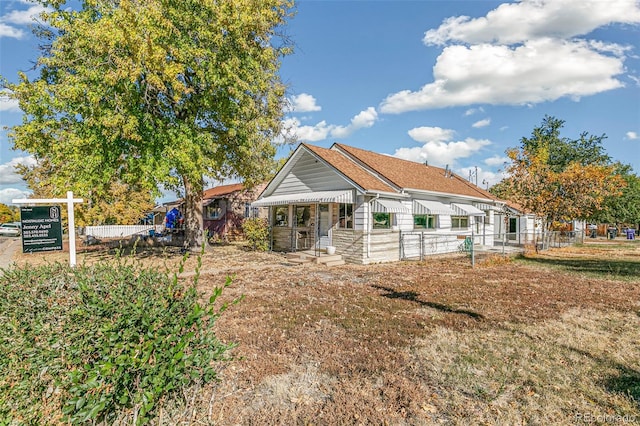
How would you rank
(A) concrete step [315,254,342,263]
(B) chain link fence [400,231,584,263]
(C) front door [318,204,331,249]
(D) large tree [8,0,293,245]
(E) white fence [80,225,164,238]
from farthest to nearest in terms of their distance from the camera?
(E) white fence [80,225,164,238]
(C) front door [318,204,331,249]
(B) chain link fence [400,231,584,263]
(A) concrete step [315,254,342,263]
(D) large tree [8,0,293,245]

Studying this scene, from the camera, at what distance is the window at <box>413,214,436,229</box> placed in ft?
58.9

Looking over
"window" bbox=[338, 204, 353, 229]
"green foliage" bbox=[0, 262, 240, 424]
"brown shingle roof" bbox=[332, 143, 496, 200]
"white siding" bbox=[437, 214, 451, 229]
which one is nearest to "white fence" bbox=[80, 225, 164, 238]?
"brown shingle roof" bbox=[332, 143, 496, 200]

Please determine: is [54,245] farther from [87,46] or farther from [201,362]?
[87,46]

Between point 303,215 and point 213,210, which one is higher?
point 213,210

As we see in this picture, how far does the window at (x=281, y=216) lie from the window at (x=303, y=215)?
39.9 inches

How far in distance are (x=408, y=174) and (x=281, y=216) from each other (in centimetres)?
801

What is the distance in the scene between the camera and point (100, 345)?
8.16ft

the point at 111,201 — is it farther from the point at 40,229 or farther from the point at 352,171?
the point at 40,229

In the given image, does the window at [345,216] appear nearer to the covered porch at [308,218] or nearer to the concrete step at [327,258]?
the covered porch at [308,218]

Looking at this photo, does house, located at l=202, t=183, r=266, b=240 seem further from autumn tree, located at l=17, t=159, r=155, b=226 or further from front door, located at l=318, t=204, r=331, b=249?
front door, located at l=318, t=204, r=331, b=249

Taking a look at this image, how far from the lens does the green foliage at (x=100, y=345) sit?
2.43 metres

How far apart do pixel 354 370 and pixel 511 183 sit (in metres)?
25.4

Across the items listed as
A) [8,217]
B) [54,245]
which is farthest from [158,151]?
[8,217]

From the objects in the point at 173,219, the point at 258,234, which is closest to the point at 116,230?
the point at 173,219
